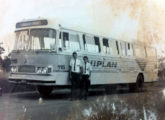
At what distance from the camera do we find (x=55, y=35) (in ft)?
6.81

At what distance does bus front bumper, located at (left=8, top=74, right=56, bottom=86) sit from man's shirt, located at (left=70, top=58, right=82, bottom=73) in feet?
0.54

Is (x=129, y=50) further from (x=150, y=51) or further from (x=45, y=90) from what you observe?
(x=45, y=90)

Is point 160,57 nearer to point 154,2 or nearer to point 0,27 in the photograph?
point 154,2

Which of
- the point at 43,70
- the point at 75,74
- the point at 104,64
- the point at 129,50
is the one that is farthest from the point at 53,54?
the point at 129,50

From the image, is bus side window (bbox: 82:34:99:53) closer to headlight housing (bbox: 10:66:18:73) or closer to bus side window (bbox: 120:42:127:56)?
bus side window (bbox: 120:42:127:56)

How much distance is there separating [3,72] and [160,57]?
1259 millimetres

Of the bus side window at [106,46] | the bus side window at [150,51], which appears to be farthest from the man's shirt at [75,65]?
the bus side window at [150,51]

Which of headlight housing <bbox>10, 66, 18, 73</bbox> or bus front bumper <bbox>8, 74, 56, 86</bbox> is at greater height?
headlight housing <bbox>10, 66, 18, 73</bbox>

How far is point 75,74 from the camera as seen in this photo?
7.25ft

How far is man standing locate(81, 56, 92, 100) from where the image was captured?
2.25 meters

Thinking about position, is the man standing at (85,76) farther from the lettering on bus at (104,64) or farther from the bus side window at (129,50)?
the bus side window at (129,50)

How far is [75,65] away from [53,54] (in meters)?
0.19

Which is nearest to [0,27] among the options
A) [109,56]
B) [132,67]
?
[109,56]

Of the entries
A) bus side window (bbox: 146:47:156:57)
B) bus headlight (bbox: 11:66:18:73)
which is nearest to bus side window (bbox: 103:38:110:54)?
bus side window (bbox: 146:47:156:57)
